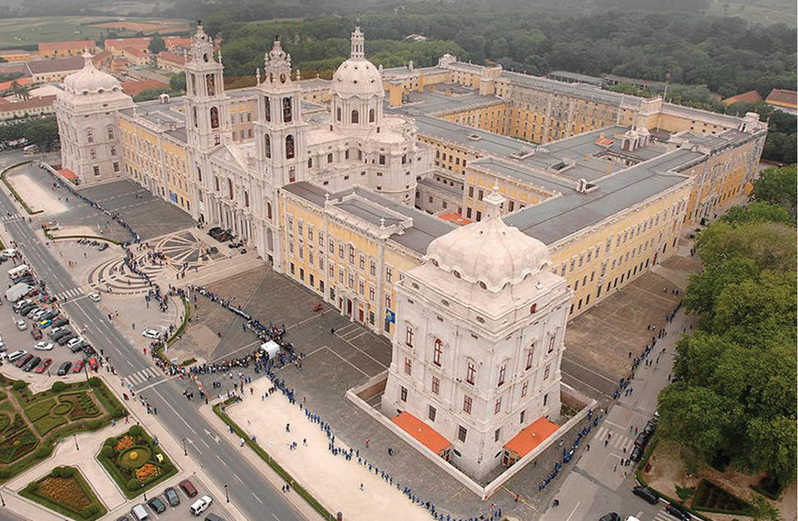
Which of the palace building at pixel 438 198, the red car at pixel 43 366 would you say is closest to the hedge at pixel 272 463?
the palace building at pixel 438 198

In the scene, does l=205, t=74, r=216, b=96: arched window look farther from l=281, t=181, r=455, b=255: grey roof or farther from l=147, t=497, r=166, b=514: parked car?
l=147, t=497, r=166, b=514: parked car

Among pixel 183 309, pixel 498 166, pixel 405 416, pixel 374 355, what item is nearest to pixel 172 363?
pixel 183 309

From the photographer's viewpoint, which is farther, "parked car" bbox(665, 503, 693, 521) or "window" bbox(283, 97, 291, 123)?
"window" bbox(283, 97, 291, 123)

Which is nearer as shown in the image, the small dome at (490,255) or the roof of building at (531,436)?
the small dome at (490,255)

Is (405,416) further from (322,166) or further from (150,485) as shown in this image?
(322,166)

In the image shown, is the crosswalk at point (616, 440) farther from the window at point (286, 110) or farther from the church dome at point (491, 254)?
the window at point (286, 110)

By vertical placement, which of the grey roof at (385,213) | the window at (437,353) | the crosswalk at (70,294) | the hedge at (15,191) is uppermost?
the grey roof at (385,213)

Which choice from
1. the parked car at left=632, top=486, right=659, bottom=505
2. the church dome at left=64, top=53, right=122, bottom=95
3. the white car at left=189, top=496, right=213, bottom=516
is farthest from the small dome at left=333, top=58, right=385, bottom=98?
the parked car at left=632, top=486, right=659, bottom=505
